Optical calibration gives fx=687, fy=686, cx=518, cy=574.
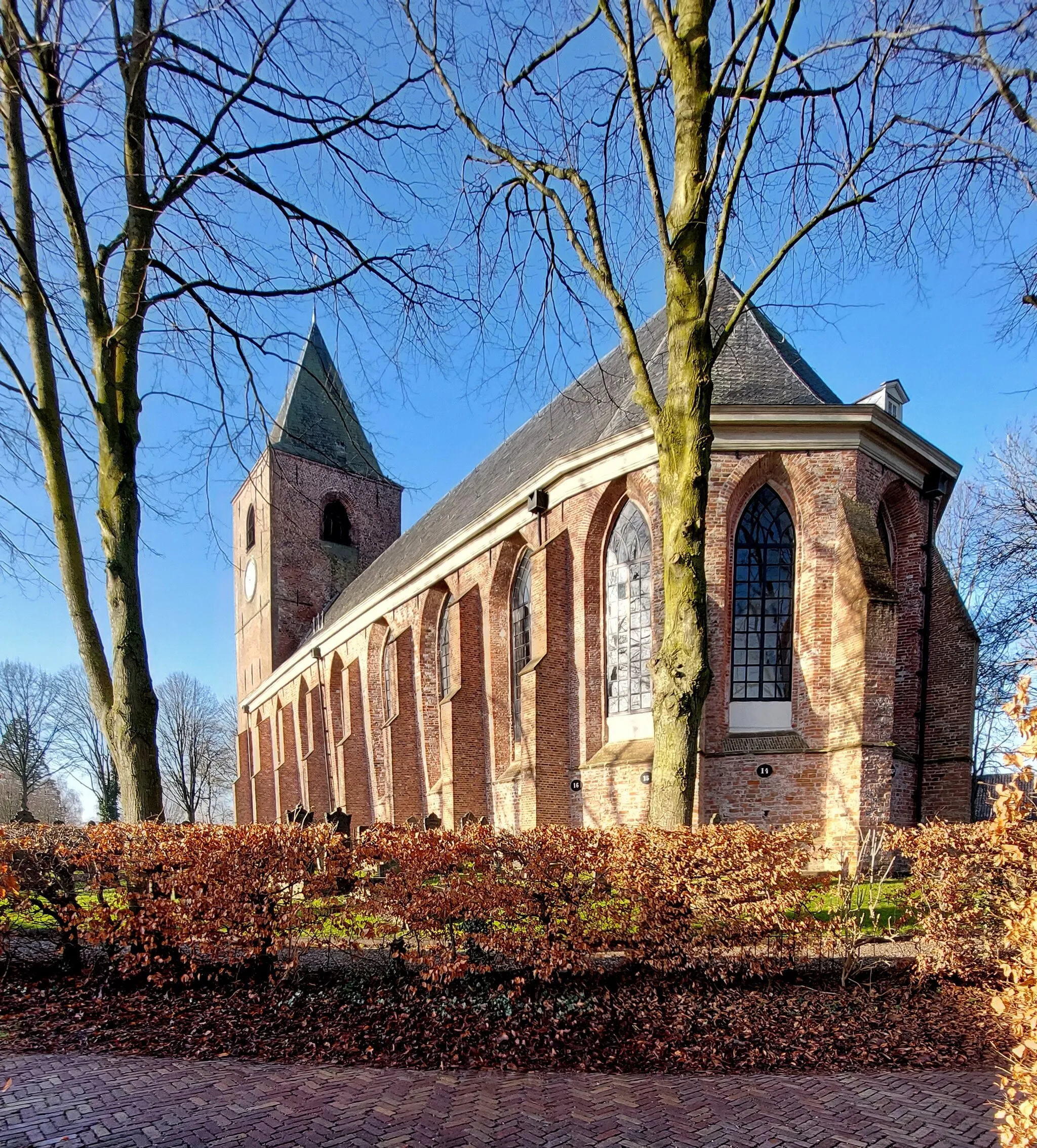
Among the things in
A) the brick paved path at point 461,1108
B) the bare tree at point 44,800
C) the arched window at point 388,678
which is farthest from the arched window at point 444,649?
the bare tree at point 44,800

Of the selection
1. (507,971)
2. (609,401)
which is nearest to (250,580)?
(609,401)

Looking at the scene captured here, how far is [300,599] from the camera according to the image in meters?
32.7

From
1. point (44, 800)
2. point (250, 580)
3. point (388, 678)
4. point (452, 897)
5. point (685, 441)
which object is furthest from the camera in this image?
point (44, 800)

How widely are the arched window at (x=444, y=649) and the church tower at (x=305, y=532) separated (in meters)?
12.4

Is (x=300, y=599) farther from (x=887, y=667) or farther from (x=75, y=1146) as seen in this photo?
(x=75, y=1146)

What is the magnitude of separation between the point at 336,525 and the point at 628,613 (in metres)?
A: 24.0

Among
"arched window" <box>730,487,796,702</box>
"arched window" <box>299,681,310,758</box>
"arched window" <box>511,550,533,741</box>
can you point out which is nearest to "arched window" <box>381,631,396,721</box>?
"arched window" <box>511,550,533,741</box>

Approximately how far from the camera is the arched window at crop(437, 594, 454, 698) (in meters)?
20.3

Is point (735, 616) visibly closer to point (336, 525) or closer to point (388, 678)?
point (388, 678)

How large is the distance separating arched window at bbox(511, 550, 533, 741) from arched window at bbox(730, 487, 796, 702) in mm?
5331

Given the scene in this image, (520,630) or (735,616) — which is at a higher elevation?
(735,616)

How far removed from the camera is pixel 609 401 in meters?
15.7

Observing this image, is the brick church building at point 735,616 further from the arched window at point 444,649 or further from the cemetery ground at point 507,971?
the cemetery ground at point 507,971

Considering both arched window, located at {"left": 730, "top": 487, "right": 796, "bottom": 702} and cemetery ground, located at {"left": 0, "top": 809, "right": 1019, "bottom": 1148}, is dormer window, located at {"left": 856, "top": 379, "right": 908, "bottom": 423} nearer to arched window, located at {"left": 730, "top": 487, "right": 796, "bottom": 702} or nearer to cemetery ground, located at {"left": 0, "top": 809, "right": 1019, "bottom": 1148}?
arched window, located at {"left": 730, "top": 487, "right": 796, "bottom": 702}
